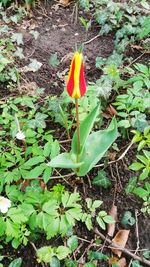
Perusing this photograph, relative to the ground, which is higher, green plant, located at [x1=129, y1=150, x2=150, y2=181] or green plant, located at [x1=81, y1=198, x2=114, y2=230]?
green plant, located at [x1=129, y1=150, x2=150, y2=181]

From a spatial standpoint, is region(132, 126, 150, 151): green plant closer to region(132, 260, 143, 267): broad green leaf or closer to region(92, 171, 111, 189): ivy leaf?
region(92, 171, 111, 189): ivy leaf

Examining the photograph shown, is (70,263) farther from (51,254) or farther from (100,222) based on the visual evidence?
(100,222)

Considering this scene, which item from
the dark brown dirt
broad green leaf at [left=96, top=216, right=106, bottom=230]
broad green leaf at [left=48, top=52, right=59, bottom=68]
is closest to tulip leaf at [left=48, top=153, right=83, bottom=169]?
broad green leaf at [left=96, top=216, right=106, bottom=230]

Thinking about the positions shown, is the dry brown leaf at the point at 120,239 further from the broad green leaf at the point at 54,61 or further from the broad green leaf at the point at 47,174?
the broad green leaf at the point at 54,61

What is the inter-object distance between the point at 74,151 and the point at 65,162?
0.28 feet

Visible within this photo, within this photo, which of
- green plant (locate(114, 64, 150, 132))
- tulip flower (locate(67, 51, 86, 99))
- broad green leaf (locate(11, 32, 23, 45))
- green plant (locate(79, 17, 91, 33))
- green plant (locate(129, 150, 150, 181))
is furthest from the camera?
green plant (locate(79, 17, 91, 33))

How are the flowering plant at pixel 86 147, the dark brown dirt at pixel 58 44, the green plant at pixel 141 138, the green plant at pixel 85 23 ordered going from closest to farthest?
the flowering plant at pixel 86 147
the green plant at pixel 141 138
the dark brown dirt at pixel 58 44
the green plant at pixel 85 23

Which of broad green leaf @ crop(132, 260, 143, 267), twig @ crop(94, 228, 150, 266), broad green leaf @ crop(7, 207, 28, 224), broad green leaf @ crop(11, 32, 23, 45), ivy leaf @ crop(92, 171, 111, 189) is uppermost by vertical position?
broad green leaf @ crop(11, 32, 23, 45)

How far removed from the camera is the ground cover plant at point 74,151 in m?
1.81

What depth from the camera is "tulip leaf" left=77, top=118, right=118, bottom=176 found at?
1.86 meters

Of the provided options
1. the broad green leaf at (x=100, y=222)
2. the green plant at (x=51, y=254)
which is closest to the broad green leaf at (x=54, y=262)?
the green plant at (x=51, y=254)

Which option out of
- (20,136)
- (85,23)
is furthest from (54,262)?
(85,23)

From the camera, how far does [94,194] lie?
206cm

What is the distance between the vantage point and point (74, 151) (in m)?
1.91
